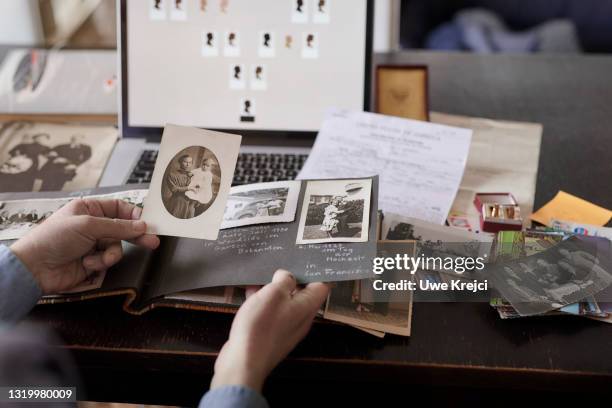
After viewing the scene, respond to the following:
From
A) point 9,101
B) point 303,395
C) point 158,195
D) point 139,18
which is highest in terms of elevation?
point 139,18

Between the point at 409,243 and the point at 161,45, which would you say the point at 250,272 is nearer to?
the point at 409,243

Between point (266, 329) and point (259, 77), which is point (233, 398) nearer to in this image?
point (266, 329)

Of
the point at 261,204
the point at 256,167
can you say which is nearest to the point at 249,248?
the point at 261,204

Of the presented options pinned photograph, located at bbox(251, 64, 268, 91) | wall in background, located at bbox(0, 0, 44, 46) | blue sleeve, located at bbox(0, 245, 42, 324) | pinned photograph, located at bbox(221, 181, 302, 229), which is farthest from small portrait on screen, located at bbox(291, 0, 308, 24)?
wall in background, located at bbox(0, 0, 44, 46)

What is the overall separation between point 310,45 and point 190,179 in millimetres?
456

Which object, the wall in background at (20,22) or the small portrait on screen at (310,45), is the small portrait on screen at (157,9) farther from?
the wall in background at (20,22)

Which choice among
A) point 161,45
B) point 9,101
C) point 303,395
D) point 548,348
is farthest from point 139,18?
point 548,348

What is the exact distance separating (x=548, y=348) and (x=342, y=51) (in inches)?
25.1

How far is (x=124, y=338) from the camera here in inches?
27.1

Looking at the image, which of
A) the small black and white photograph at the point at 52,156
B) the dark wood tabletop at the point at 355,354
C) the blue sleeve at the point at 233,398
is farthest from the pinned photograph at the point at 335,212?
the small black and white photograph at the point at 52,156

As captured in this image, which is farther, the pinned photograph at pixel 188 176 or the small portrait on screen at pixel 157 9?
the small portrait on screen at pixel 157 9

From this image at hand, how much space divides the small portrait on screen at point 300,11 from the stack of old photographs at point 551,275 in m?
0.55

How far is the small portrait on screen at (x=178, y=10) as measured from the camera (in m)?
1.09

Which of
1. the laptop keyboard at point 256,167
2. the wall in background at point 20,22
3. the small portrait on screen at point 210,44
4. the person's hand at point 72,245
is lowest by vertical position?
the person's hand at point 72,245
